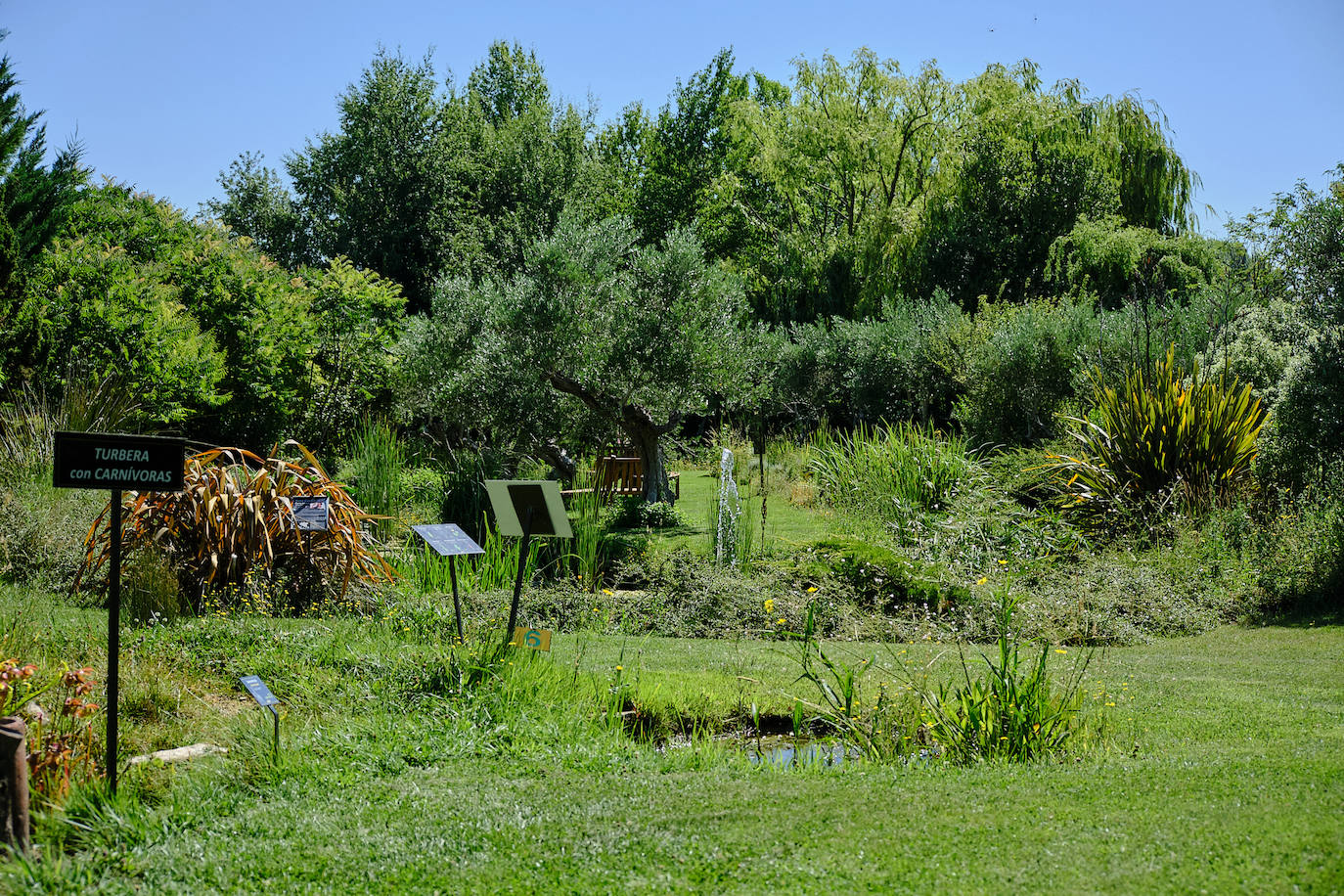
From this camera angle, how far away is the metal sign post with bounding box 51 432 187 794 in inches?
157

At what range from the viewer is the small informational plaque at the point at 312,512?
7.20m

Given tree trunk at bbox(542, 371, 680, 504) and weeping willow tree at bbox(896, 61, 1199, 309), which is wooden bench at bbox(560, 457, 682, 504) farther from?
weeping willow tree at bbox(896, 61, 1199, 309)

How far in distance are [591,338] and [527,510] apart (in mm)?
6533

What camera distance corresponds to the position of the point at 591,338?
12.4m

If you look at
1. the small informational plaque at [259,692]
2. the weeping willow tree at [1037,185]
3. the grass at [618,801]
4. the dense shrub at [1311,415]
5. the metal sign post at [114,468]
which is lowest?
the grass at [618,801]

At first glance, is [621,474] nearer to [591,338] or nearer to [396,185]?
[591,338]

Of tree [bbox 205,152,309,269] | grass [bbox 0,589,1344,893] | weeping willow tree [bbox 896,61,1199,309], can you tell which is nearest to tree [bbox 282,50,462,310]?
tree [bbox 205,152,309,269]

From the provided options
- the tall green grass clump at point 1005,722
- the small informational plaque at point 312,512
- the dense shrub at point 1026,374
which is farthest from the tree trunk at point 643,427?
the tall green grass clump at point 1005,722

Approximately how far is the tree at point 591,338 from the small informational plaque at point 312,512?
514 centimetres

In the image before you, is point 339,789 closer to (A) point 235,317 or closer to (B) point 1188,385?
(B) point 1188,385

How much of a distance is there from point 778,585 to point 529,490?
3353mm

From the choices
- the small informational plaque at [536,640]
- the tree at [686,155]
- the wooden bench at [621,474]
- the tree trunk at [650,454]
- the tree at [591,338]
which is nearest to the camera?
the small informational plaque at [536,640]

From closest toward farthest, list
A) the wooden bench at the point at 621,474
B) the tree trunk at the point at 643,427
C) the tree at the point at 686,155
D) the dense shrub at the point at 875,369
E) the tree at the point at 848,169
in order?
the tree trunk at the point at 643,427
the wooden bench at the point at 621,474
the dense shrub at the point at 875,369
the tree at the point at 848,169
the tree at the point at 686,155

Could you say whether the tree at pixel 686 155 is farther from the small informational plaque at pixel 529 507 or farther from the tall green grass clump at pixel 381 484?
the small informational plaque at pixel 529 507
